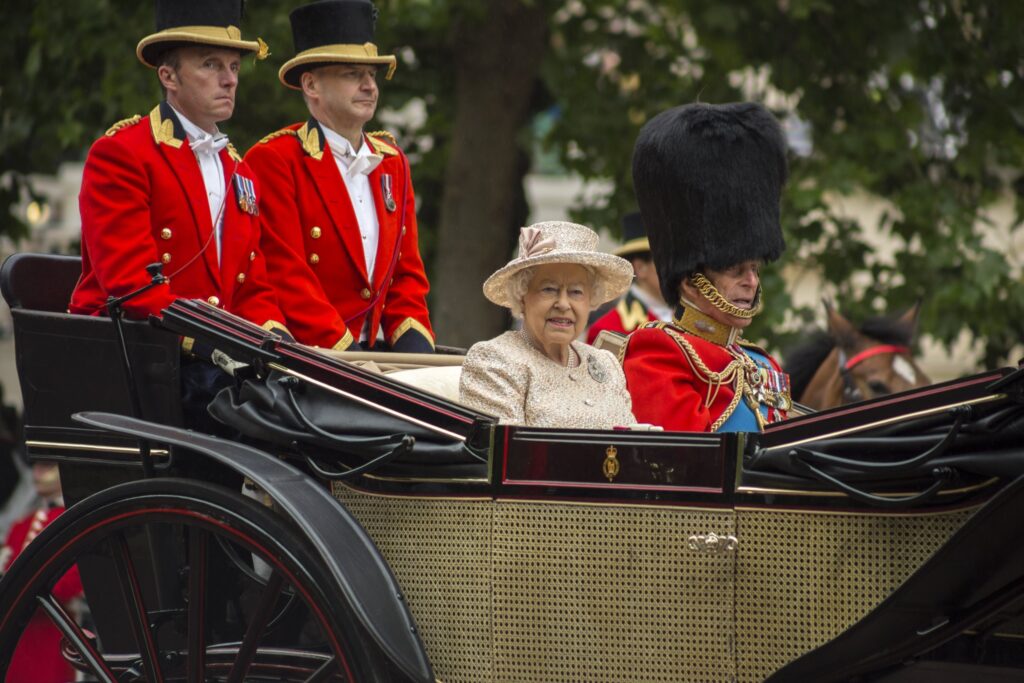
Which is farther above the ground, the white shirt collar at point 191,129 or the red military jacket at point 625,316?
the white shirt collar at point 191,129

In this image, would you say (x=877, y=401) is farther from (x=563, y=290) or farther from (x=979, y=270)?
(x=979, y=270)

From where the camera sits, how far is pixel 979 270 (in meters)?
8.01

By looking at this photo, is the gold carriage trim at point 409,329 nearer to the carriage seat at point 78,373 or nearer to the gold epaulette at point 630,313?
the carriage seat at point 78,373

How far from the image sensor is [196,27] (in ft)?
13.1

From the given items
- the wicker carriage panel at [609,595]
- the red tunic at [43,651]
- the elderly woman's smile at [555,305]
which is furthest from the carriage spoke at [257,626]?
the red tunic at [43,651]

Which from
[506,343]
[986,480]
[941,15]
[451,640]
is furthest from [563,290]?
[941,15]

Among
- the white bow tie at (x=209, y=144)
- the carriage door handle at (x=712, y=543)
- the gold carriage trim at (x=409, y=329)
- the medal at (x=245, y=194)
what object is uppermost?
the white bow tie at (x=209, y=144)

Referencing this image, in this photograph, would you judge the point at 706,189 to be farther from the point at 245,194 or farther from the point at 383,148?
the point at 245,194

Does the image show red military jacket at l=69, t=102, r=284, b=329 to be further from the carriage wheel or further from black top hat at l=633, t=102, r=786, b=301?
black top hat at l=633, t=102, r=786, b=301

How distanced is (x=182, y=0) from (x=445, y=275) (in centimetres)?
426

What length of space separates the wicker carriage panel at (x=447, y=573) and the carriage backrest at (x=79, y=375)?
680mm

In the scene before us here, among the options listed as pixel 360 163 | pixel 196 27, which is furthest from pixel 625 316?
pixel 196 27

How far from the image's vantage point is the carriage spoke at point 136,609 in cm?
339

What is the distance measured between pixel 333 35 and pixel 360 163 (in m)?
0.37
